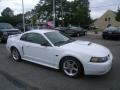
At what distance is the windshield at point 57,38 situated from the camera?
608cm

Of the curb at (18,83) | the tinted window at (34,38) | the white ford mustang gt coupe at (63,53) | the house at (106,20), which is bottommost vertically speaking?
the curb at (18,83)

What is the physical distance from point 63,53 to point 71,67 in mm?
500

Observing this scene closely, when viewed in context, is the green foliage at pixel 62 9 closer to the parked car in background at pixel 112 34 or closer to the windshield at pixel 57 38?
the parked car in background at pixel 112 34

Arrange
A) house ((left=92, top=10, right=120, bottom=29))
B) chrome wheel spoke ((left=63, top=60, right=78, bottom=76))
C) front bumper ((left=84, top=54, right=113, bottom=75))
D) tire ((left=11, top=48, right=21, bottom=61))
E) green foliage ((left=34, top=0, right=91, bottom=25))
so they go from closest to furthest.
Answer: front bumper ((left=84, top=54, right=113, bottom=75))
chrome wheel spoke ((left=63, top=60, right=78, bottom=76))
tire ((left=11, top=48, right=21, bottom=61))
green foliage ((left=34, top=0, right=91, bottom=25))
house ((left=92, top=10, right=120, bottom=29))

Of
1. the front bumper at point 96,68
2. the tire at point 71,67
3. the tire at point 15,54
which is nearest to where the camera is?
the front bumper at point 96,68

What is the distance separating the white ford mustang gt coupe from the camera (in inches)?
201

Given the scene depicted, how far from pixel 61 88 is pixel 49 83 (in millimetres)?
493

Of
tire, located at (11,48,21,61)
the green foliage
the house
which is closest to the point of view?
tire, located at (11,48,21,61)

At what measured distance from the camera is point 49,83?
5098mm

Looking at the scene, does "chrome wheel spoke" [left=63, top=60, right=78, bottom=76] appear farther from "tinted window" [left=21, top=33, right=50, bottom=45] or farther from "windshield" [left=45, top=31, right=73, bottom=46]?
"tinted window" [left=21, top=33, right=50, bottom=45]

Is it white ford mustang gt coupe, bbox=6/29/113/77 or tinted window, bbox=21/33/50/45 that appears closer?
white ford mustang gt coupe, bbox=6/29/113/77

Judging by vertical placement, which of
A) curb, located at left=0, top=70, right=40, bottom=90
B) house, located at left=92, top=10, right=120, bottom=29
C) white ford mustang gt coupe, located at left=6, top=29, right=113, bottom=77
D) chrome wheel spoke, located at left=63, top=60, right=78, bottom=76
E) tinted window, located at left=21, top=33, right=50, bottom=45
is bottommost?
curb, located at left=0, top=70, right=40, bottom=90

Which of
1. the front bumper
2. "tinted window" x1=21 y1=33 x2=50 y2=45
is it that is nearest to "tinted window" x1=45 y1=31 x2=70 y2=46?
"tinted window" x1=21 y1=33 x2=50 y2=45

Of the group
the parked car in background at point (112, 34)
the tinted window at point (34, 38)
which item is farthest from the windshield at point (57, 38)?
the parked car in background at point (112, 34)
